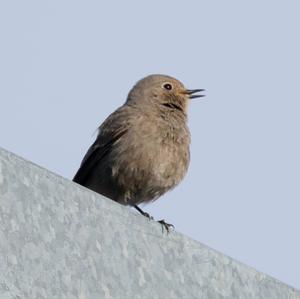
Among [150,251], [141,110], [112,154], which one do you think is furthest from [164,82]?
[150,251]

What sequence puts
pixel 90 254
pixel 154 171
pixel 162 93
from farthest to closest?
pixel 162 93, pixel 154 171, pixel 90 254

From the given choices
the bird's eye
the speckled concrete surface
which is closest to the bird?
the bird's eye

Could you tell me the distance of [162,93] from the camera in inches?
392

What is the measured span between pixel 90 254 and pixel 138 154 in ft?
16.1

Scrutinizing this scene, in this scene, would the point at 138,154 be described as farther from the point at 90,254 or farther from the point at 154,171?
the point at 90,254

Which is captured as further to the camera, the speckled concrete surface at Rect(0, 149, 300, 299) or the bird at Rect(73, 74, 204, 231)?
the bird at Rect(73, 74, 204, 231)

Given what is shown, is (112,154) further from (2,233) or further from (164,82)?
(2,233)

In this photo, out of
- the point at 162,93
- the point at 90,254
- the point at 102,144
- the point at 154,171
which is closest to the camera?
the point at 90,254

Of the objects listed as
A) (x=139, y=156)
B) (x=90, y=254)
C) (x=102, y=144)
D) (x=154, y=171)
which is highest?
(x=102, y=144)

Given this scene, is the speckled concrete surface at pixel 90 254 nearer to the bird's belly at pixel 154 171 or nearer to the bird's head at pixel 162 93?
the bird's belly at pixel 154 171

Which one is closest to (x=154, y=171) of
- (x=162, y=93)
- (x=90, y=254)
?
(x=162, y=93)

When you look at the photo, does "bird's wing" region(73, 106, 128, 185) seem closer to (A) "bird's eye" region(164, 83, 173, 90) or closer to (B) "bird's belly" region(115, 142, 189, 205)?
(B) "bird's belly" region(115, 142, 189, 205)

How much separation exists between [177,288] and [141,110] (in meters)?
5.40

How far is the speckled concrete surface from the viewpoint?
3355mm
